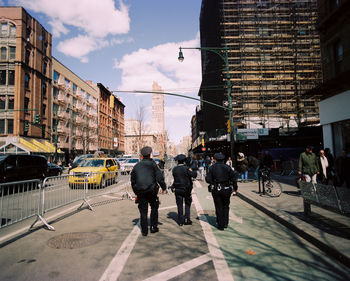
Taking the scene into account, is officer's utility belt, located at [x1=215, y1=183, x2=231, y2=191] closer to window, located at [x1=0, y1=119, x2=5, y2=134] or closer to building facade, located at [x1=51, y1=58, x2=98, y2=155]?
window, located at [x1=0, y1=119, x2=5, y2=134]

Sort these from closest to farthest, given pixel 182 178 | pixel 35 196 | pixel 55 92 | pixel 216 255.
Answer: pixel 216 255 → pixel 35 196 → pixel 182 178 → pixel 55 92

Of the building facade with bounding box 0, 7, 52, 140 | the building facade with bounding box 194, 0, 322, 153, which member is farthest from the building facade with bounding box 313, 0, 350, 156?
the building facade with bounding box 0, 7, 52, 140

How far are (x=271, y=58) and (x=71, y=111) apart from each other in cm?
3617

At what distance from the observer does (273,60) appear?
35.7m

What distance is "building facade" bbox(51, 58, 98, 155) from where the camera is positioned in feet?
139

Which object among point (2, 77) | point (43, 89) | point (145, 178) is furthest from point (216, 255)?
point (43, 89)

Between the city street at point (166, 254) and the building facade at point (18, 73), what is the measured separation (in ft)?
101

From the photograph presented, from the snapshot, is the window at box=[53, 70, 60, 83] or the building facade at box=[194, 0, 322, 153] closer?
the building facade at box=[194, 0, 322, 153]

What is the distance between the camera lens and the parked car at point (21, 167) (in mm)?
12442

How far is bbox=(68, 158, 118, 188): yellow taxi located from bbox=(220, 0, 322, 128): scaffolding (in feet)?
79.6

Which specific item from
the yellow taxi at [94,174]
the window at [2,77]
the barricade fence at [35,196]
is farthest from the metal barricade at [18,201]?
the window at [2,77]

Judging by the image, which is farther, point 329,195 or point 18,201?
point 18,201

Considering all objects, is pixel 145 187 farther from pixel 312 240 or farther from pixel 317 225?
pixel 317 225

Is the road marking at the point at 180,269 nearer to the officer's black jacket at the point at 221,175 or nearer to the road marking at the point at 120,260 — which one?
the road marking at the point at 120,260
